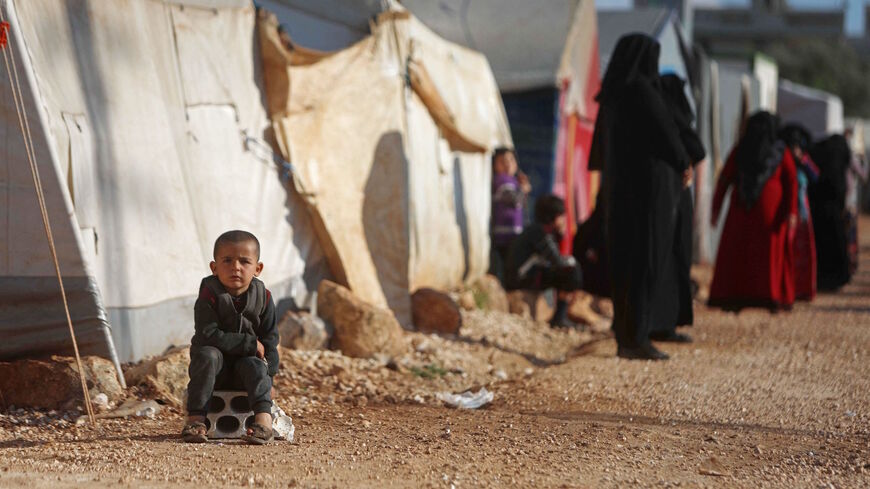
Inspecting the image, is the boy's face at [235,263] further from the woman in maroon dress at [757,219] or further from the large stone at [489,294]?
the woman in maroon dress at [757,219]

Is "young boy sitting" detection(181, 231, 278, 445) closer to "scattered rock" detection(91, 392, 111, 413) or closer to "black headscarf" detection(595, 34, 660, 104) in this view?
"scattered rock" detection(91, 392, 111, 413)

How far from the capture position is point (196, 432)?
3.87 metres

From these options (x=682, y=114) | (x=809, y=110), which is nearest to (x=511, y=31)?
(x=682, y=114)

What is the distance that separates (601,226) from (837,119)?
16.2 m

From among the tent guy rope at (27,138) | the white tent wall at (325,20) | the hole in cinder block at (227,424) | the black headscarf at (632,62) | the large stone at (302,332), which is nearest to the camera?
the hole in cinder block at (227,424)

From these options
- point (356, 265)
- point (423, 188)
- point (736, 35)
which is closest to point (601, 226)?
point (423, 188)

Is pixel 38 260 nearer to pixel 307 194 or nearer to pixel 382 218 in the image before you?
pixel 307 194

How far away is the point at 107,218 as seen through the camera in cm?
493

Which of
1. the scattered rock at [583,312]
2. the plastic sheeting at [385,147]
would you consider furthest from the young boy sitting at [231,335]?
the scattered rock at [583,312]

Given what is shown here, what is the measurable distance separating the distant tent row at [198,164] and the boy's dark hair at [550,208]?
2.15ft

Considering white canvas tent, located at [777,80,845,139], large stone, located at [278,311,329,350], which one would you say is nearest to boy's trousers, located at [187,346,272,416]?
large stone, located at [278,311,329,350]

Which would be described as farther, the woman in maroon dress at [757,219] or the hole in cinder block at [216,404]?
the woman in maroon dress at [757,219]

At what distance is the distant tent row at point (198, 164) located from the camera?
4590 millimetres

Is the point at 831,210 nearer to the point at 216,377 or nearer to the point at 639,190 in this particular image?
the point at 639,190
